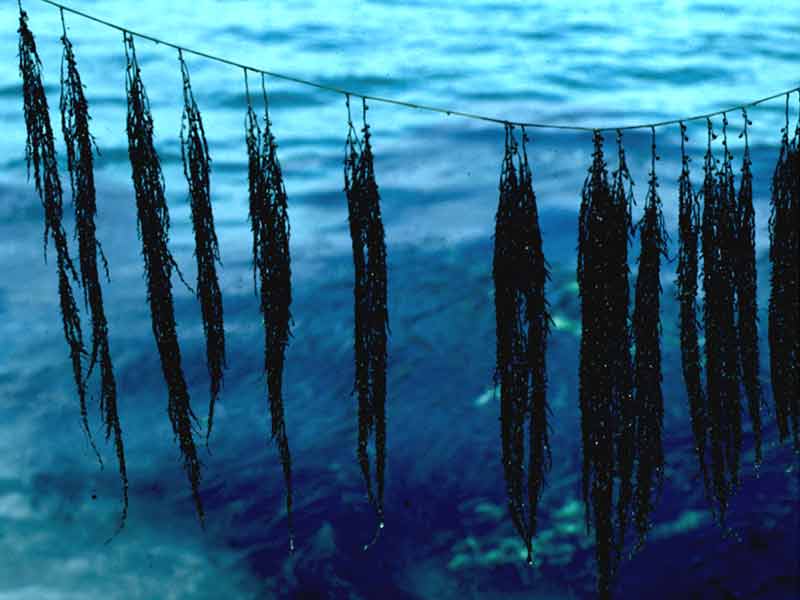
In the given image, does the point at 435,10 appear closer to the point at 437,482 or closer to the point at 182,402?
the point at 437,482

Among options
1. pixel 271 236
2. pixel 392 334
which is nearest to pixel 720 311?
pixel 271 236

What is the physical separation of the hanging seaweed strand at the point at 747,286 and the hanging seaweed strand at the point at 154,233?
7.18 ft

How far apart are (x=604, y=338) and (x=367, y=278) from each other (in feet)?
3.06

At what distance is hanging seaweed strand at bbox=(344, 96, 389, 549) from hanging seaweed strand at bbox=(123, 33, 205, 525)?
2.26ft

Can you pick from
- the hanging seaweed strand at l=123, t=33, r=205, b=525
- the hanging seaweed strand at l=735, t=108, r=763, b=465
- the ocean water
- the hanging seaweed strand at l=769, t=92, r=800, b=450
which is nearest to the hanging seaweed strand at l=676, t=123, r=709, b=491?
the hanging seaweed strand at l=735, t=108, r=763, b=465

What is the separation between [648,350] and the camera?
4238 millimetres

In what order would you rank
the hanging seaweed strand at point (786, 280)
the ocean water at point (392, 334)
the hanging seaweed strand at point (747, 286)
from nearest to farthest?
1. the hanging seaweed strand at point (786, 280)
2. the hanging seaweed strand at point (747, 286)
3. the ocean water at point (392, 334)

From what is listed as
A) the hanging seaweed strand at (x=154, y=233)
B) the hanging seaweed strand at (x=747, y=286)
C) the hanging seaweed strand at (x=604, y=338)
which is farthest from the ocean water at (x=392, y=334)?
the hanging seaweed strand at (x=154, y=233)

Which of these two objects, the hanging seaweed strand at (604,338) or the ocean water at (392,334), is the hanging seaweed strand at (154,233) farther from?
the ocean water at (392,334)

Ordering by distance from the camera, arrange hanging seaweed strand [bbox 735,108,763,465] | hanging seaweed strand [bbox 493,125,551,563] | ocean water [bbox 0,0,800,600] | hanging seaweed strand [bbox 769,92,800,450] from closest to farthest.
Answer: hanging seaweed strand [bbox 493,125,551,563] → hanging seaweed strand [bbox 769,92,800,450] → hanging seaweed strand [bbox 735,108,763,465] → ocean water [bbox 0,0,800,600]

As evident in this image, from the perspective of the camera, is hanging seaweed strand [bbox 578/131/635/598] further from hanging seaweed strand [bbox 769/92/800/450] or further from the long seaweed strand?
hanging seaweed strand [bbox 769/92/800/450]

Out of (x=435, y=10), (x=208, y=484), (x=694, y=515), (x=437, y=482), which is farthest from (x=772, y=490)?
(x=435, y=10)

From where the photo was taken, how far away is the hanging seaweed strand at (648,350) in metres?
4.10

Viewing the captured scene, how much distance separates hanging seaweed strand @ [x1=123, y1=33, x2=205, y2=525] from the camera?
13.0ft
